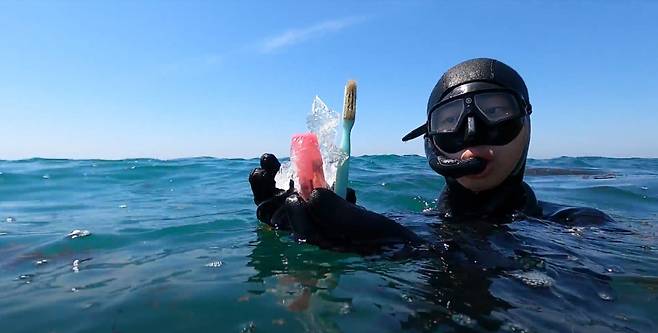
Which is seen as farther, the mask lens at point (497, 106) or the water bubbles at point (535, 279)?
the mask lens at point (497, 106)

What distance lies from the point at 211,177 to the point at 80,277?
342 inches

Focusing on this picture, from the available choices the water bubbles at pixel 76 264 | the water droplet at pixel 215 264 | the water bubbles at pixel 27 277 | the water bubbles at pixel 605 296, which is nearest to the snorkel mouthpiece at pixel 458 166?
the water bubbles at pixel 605 296

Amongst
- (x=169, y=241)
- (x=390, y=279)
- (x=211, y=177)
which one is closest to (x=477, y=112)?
(x=390, y=279)

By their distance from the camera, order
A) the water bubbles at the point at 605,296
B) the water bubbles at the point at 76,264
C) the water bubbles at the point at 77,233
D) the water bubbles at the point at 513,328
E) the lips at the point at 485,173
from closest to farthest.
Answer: the water bubbles at the point at 513,328, the water bubbles at the point at 605,296, the water bubbles at the point at 76,264, the lips at the point at 485,173, the water bubbles at the point at 77,233

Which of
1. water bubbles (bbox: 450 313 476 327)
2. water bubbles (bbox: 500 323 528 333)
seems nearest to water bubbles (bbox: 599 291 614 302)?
water bubbles (bbox: 500 323 528 333)

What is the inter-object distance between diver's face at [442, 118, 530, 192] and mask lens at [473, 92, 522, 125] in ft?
0.53

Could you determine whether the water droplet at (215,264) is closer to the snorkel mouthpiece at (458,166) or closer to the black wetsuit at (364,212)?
the black wetsuit at (364,212)

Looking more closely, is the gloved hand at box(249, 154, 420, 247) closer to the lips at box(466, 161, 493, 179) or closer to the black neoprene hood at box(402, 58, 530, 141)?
the lips at box(466, 161, 493, 179)

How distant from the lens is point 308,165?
89.9 inches

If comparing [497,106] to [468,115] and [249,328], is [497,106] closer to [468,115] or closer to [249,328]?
[468,115]

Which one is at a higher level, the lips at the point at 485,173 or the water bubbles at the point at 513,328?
the lips at the point at 485,173

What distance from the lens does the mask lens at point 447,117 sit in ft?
10.3

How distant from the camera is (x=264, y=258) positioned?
9.65ft

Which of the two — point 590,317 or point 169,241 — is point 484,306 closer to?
point 590,317
